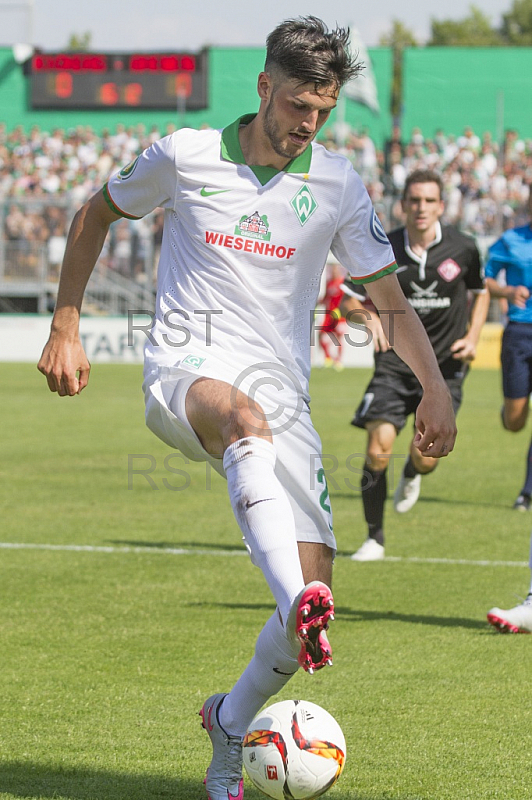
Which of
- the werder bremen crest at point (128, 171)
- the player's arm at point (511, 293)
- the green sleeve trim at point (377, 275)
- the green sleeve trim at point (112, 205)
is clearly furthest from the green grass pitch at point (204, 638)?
the werder bremen crest at point (128, 171)

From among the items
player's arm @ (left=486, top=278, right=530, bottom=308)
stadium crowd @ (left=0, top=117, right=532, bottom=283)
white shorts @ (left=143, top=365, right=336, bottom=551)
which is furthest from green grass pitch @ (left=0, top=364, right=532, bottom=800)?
stadium crowd @ (left=0, top=117, right=532, bottom=283)

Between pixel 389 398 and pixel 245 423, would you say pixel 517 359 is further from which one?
pixel 245 423

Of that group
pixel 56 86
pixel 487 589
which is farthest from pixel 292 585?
pixel 56 86

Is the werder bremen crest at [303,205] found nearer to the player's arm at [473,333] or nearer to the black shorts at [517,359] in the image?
the player's arm at [473,333]

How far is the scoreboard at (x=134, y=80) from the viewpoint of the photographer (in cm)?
4212

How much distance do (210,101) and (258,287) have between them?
133 feet

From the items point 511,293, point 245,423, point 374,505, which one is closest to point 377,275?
point 245,423

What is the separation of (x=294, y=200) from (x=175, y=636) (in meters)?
2.56

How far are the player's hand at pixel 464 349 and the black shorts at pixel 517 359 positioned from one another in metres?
1.49

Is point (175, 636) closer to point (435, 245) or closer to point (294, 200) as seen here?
point (294, 200)

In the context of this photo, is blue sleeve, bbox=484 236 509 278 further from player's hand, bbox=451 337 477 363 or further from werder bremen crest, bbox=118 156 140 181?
werder bremen crest, bbox=118 156 140 181

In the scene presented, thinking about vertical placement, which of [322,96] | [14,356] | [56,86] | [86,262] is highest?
[322,96]

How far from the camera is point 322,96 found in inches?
142

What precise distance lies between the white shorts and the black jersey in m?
4.44
